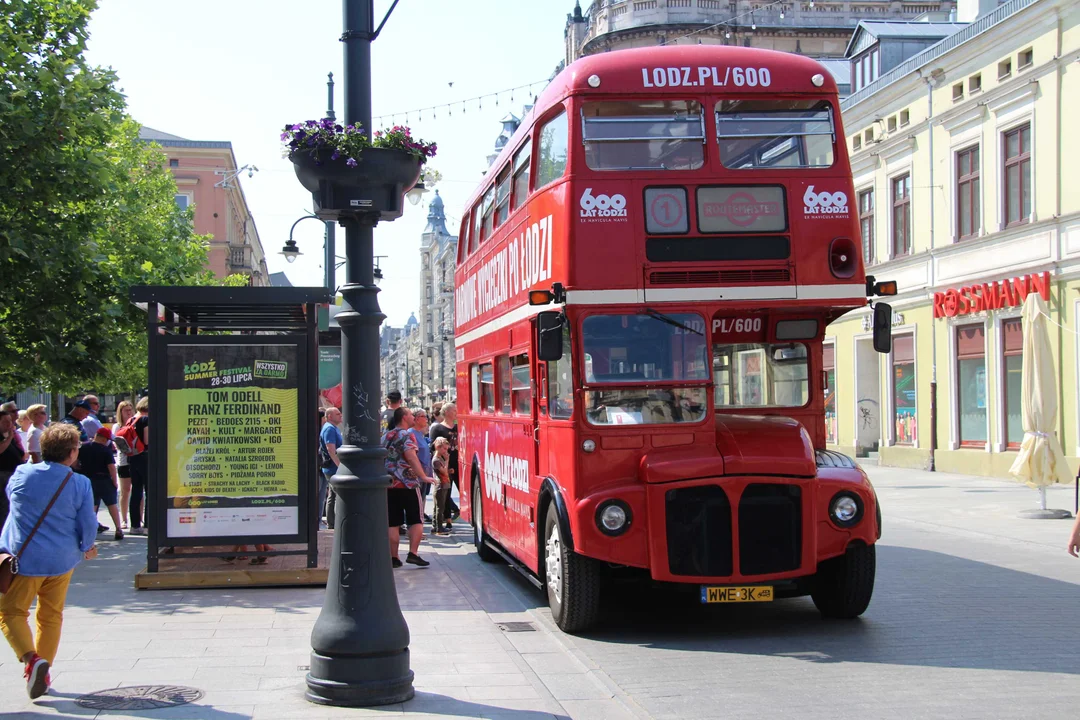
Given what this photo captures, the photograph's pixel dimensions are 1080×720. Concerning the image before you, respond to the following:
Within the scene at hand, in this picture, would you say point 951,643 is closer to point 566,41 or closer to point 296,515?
point 296,515

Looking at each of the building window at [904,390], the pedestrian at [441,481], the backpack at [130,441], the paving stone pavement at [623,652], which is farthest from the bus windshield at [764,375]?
the building window at [904,390]

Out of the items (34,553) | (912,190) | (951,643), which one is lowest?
(951,643)

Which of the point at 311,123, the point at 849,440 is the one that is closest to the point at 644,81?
the point at 311,123

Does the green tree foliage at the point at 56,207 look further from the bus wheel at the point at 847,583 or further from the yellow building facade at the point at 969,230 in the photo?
the yellow building facade at the point at 969,230

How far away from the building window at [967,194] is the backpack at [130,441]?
1882 centimetres

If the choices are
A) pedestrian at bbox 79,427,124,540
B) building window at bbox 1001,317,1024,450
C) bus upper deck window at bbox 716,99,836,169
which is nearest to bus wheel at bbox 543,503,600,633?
bus upper deck window at bbox 716,99,836,169

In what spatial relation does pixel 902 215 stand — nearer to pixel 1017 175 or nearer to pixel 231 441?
pixel 1017 175

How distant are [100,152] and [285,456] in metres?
5.81

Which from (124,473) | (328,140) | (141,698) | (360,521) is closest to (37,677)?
(141,698)

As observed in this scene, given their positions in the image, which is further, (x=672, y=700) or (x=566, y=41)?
(x=566, y=41)

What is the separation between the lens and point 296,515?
1156 cm

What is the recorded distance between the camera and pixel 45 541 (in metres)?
6.85

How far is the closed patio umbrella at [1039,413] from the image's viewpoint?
17.4 m

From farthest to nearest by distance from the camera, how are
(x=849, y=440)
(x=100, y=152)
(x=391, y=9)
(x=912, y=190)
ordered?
1. (x=849, y=440)
2. (x=912, y=190)
3. (x=100, y=152)
4. (x=391, y=9)
